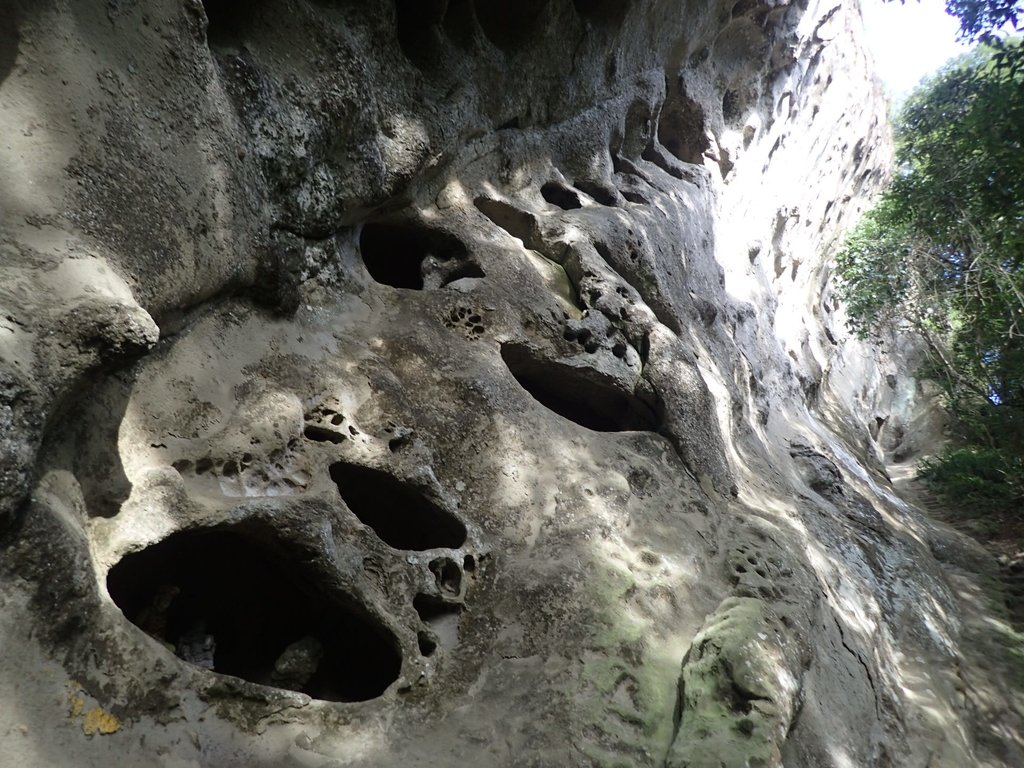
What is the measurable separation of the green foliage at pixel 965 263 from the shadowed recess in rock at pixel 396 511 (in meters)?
7.52

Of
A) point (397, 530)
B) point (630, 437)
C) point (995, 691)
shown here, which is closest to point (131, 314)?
point (397, 530)

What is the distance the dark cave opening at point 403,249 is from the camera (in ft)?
19.2

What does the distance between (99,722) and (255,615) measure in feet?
3.94

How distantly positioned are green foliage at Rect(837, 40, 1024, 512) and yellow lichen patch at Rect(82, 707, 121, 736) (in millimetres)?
9248

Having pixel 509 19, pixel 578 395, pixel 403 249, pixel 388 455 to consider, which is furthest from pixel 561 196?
pixel 388 455

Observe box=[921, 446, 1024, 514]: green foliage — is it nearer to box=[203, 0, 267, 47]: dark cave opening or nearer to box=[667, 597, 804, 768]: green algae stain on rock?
box=[667, 597, 804, 768]: green algae stain on rock

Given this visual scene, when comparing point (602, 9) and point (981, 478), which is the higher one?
point (602, 9)

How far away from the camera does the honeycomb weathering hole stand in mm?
3162

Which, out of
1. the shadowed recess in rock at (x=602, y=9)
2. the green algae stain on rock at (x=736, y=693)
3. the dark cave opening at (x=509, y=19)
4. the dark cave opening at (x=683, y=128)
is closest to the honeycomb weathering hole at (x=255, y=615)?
the green algae stain on rock at (x=736, y=693)

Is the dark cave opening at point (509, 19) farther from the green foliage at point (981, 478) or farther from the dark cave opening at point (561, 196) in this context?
the green foliage at point (981, 478)

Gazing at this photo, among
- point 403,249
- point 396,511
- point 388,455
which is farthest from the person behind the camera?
point 403,249

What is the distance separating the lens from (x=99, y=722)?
2.34 metres

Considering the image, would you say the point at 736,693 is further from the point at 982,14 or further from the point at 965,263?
the point at 965,263

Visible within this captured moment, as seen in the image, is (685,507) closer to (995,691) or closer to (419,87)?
(995,691)
